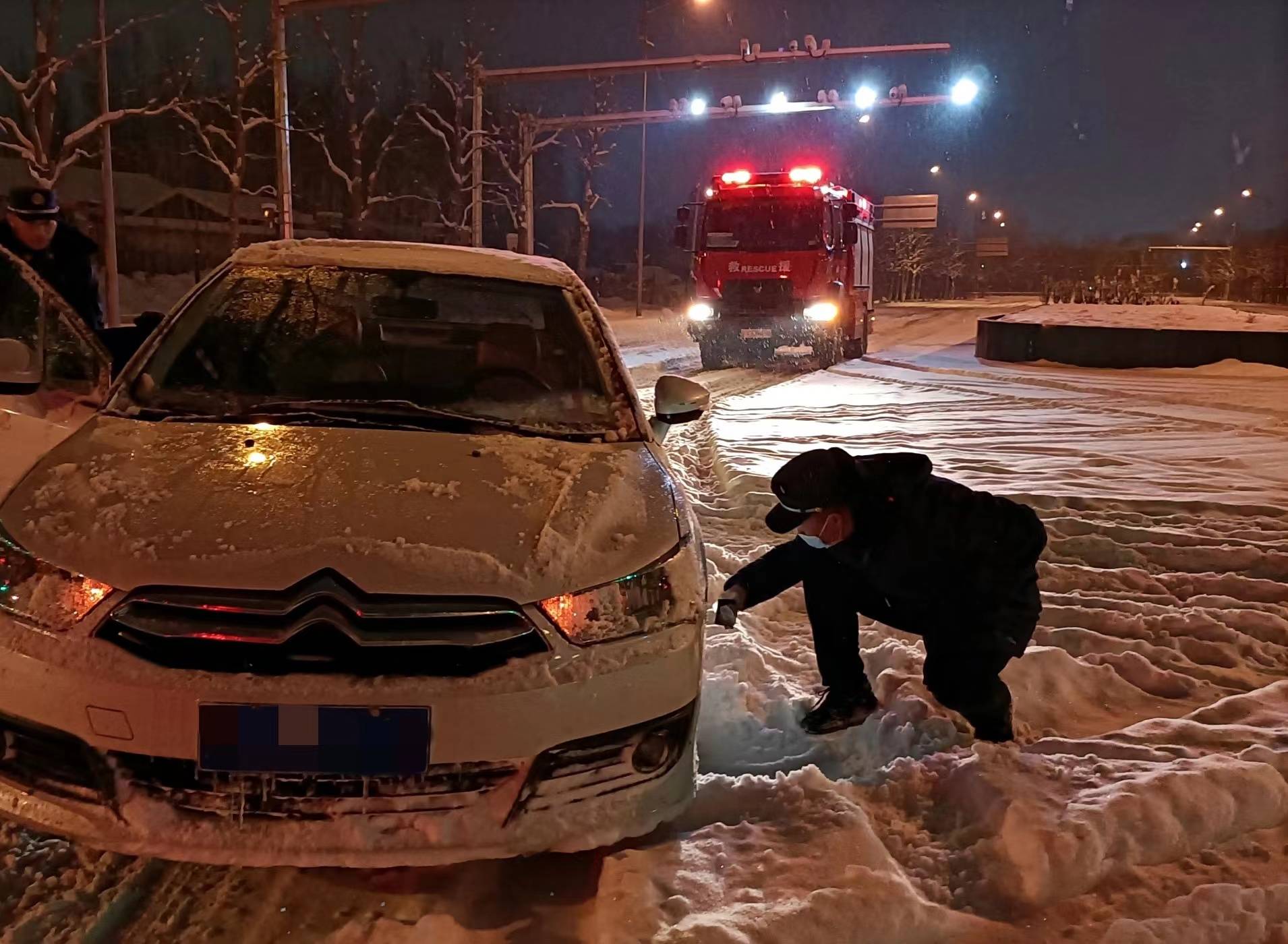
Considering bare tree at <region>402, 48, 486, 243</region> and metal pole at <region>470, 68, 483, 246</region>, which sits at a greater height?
bare tree at <region>402, 48, 486, 243</region>

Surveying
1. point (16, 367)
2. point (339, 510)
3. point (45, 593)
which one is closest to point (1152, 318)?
point (16, 367)

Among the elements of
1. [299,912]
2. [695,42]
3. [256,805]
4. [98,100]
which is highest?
[695,42]

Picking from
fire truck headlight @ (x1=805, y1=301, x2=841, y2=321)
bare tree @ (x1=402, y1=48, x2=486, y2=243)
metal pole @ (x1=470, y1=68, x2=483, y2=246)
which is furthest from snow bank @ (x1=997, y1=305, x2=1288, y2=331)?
bare tree @ (x1=402, y1=48, x2=486, y2=243)

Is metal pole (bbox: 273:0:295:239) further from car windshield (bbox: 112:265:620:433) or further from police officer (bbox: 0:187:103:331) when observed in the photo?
car windshield (bbox: 112:265:620:433)

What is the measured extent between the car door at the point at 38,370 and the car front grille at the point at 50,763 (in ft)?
3.83

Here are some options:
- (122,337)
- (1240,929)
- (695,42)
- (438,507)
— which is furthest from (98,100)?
(1240,929)

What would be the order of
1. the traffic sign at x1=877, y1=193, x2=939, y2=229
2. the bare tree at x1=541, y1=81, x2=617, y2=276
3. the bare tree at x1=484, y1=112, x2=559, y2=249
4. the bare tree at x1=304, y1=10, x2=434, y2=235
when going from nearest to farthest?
the bare tree at x1=304, y1=10, x2=434, y2=235, the bare tree at x1=484, y1=112, x2=559, y2=249, the traffic sign at x1=877, y1=193, x2=939, y2=229, the bare tree at x1=541, y1=81, x2=617, y2=276

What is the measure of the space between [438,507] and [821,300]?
15.3 meters

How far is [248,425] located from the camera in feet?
10.2

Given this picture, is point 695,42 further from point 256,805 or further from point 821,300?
point 256,805

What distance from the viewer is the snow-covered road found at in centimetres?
241

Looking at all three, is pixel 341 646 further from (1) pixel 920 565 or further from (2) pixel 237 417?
(1) pixel 920 565

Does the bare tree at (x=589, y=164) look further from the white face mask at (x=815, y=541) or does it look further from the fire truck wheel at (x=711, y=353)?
the white face mask at (x=815, y=541)

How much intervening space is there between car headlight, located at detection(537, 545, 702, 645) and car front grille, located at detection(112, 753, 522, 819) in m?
0.42
